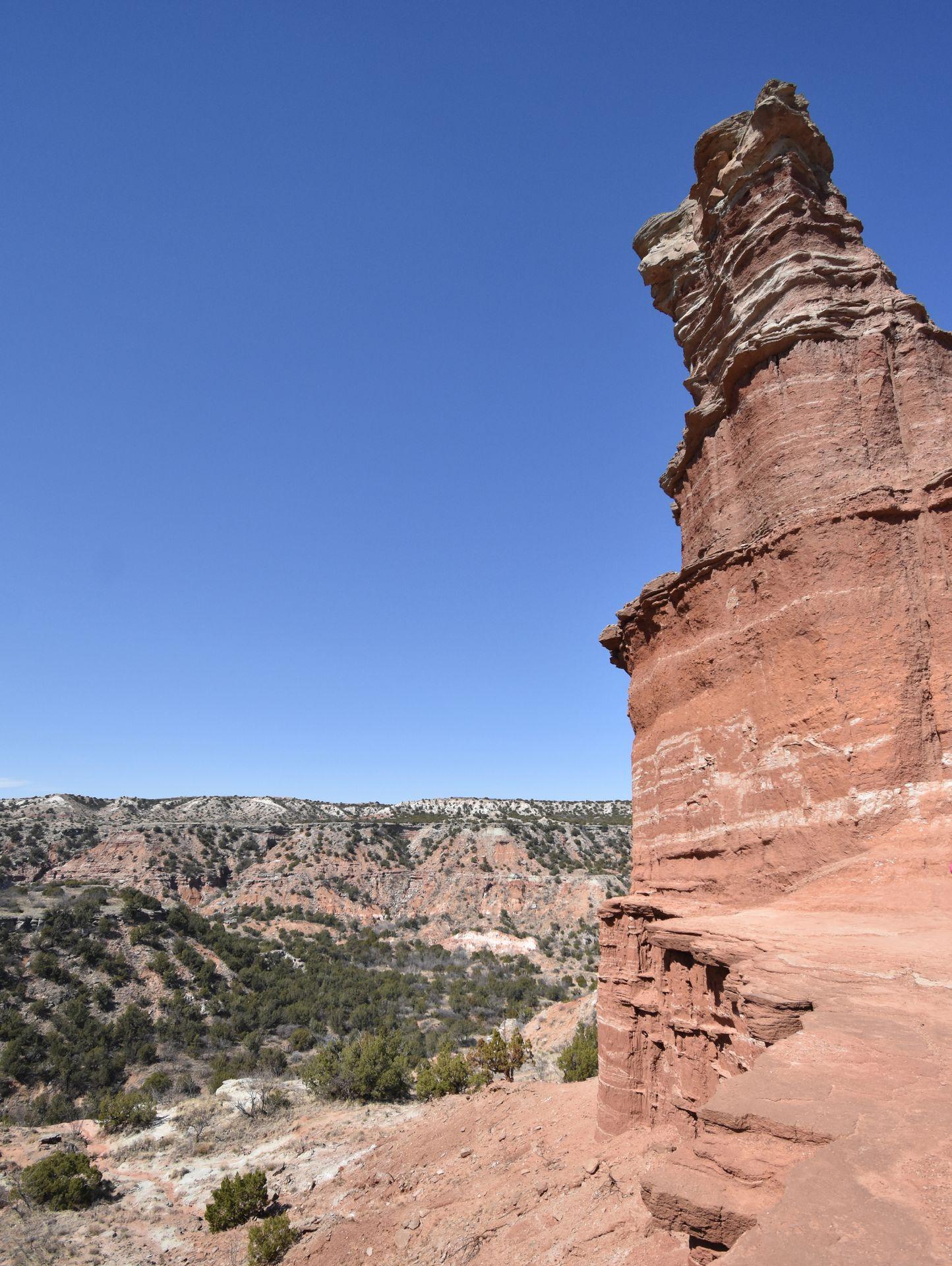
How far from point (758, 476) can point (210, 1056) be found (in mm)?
41305

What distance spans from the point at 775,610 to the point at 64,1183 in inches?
999

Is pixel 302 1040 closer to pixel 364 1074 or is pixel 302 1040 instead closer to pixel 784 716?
pixel 364 1074

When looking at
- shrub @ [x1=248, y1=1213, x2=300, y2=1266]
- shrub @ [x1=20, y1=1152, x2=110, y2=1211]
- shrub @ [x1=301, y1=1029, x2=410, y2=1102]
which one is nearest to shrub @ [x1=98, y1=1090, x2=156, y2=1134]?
shrub @ [x1=20, y1=1152, x2=110, y2=1211]

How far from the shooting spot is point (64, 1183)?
20.1 m

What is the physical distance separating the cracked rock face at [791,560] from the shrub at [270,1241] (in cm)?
1090

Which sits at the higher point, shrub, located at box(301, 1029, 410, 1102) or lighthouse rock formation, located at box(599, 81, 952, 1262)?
lighthouse rock formation, located at box(599, 81, 952, 1262)

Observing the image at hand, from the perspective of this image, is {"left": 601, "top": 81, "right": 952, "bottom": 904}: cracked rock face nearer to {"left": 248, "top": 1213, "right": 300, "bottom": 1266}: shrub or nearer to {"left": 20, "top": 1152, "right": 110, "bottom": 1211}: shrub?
{"left": 248, "top": 1213, "right": 300, "bottom": 1266}: shrub

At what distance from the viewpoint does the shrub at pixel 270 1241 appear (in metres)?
14.0

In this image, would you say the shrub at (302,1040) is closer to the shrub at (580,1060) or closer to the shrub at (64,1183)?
the shrub at (580,1060)

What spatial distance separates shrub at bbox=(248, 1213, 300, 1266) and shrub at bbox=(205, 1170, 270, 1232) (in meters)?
3.05

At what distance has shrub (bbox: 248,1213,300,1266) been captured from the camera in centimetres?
1404

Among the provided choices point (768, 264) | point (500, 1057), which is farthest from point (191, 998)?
point (768, 264)

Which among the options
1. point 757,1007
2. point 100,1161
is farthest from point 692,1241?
point 100,1161

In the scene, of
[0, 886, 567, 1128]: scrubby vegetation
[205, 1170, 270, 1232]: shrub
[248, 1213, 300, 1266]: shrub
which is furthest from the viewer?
[0, 886, 567, 1128]: scrubby vegetation
